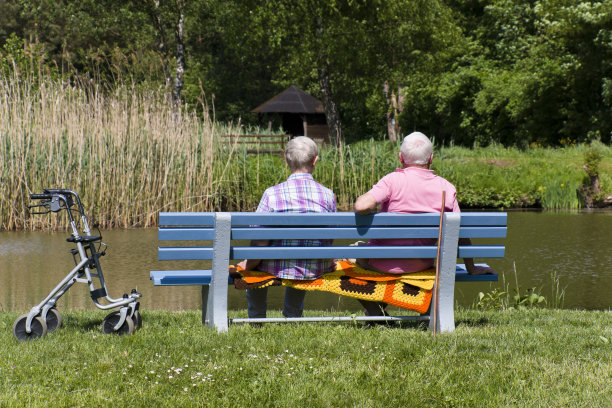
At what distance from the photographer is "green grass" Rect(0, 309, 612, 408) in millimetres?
3252

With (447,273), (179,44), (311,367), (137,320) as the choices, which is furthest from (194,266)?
(179,44)

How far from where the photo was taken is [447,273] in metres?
4.48

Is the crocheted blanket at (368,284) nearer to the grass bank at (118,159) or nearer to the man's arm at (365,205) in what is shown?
the man's arm at (365,205)

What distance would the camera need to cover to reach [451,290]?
452cm

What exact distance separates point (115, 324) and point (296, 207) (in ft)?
3.80

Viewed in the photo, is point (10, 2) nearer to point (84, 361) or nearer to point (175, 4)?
point (175, 4)

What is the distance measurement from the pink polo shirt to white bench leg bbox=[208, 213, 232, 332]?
853mm

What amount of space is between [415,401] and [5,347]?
2.14 m

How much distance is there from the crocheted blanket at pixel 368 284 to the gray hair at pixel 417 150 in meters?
0.64

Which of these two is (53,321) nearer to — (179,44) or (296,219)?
(296,219)

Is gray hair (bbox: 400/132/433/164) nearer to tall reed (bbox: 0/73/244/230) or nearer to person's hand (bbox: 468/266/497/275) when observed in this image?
person's hand (bbox: 468/266/497/275)

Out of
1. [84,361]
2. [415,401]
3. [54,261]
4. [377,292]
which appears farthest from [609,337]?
[54,261]

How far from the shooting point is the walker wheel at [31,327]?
4.29 meters

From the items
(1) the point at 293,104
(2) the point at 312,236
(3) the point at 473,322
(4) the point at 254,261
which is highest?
(1) the point at 293,104
